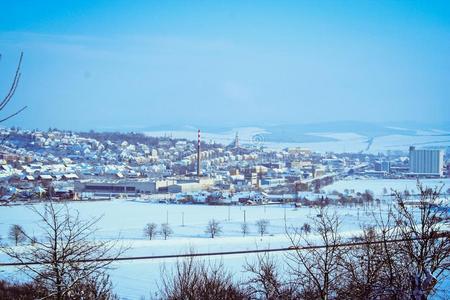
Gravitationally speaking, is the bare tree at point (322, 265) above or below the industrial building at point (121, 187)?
above

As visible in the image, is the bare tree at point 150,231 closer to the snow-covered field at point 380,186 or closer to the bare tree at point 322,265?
the bare tree at point 322,265

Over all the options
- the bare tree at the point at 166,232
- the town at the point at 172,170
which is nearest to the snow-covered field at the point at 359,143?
the town at the point at 172,170

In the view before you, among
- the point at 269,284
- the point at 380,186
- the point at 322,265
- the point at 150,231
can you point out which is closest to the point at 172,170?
the point at 380,186

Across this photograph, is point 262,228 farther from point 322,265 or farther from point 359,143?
point 359,143

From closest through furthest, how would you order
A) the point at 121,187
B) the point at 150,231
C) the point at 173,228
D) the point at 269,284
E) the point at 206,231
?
the point at 269,284 → the point at 150,231 → the point at 206,231 → the point at 173,228 → the point at 121,187

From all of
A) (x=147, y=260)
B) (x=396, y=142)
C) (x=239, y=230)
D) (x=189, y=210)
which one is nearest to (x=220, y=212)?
(x=189, y=210)

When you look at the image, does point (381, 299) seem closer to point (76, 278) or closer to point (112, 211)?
point (76, 278)
